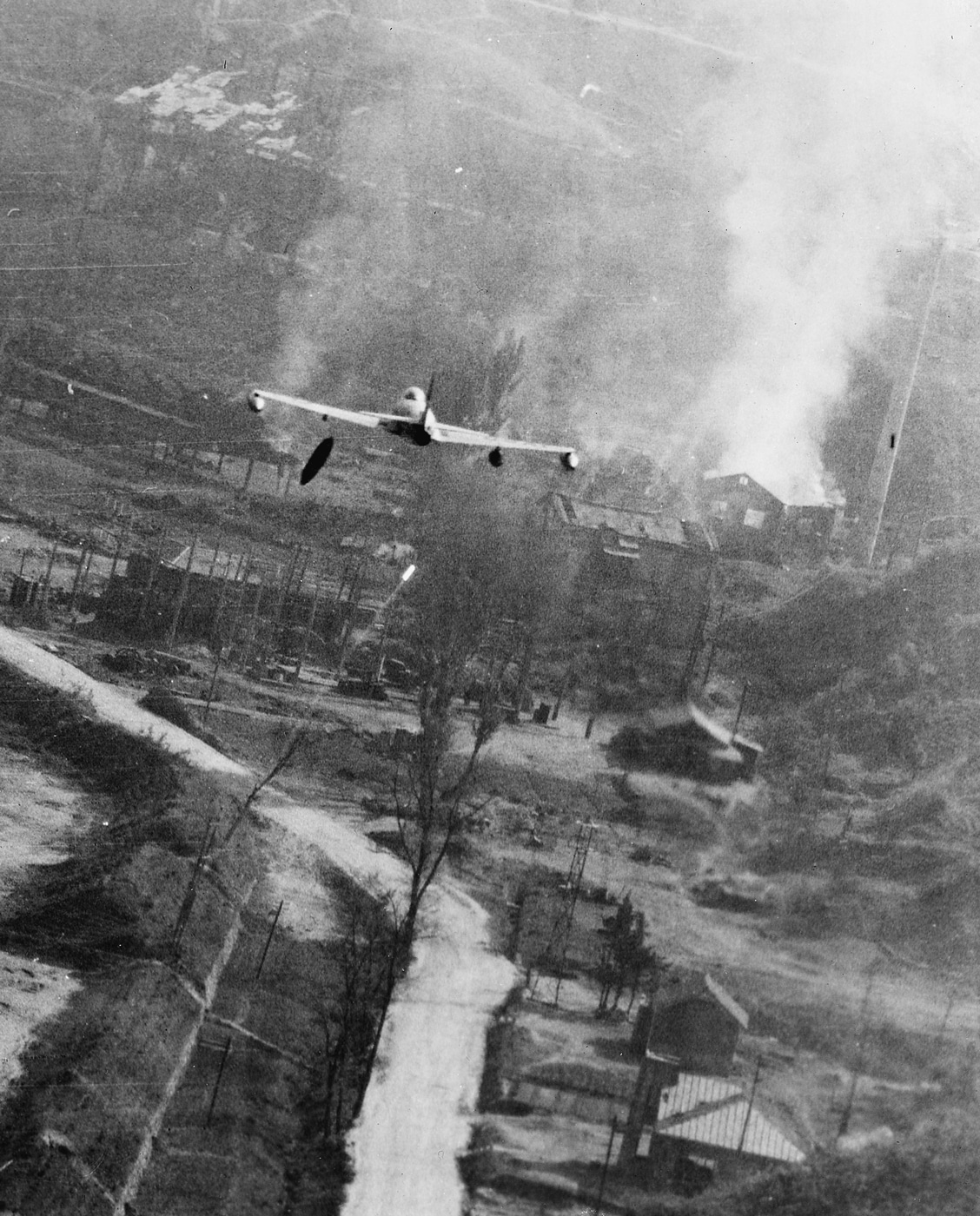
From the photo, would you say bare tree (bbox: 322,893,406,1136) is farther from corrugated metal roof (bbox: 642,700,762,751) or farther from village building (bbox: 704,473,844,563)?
village building (bbox: 704,473,844,563)

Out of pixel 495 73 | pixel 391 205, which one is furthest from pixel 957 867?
pixel 495 73

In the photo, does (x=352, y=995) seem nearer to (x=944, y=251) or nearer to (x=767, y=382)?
(x=767, y=382)

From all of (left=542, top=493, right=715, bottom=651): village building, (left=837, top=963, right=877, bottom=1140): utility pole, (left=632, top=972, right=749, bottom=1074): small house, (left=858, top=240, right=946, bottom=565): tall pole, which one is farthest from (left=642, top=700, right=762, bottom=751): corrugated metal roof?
(left=858, top=240, right=946, bottom=565): tall pole

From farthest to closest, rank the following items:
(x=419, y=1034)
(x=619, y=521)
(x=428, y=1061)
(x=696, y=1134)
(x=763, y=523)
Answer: (x=763, y=523)
(x=619, y=521)
(x=419, y=1034)
(x=428, y=1061)
(x=696, y=1134)

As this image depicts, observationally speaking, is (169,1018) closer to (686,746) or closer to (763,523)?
(686,746)

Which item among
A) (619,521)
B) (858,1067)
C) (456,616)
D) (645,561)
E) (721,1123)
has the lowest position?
(721,1123)

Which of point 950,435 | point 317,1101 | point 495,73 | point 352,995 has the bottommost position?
point 317,1101

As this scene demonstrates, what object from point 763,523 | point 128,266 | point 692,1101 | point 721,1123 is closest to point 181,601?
point 763,523
